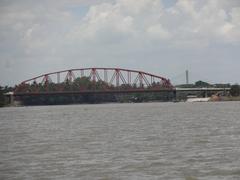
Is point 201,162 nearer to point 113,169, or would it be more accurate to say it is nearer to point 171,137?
point 113,169

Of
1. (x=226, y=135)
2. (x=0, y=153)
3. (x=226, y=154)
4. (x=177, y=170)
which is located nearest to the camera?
(x=177, y=170)

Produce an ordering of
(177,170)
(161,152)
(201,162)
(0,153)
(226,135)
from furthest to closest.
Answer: (226,135) < (0,153) < (161,152) < (201,162) < (177,170)

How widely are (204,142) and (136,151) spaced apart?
24.5 ft

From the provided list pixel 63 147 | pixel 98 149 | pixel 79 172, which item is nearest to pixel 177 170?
pixel 79 172

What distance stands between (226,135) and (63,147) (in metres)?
14.2

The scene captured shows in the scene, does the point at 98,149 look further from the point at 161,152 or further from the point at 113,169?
the point at 113,169

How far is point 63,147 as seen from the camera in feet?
149

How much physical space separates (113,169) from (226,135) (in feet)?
70.0

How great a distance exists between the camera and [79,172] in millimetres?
31359

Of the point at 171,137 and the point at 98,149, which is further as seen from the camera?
the point at 171,137

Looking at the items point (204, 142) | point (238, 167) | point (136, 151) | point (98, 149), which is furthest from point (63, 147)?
point (238, 167)

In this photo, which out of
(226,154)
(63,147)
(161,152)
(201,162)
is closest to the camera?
(201,162)

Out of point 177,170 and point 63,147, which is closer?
point 177,170

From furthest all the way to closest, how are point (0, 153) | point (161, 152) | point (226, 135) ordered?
point (226, 135)
point (0, 153)
point (161, 152)
